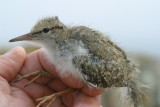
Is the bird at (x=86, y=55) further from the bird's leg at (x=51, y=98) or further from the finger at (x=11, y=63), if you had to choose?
the finger at (x=11, y=63)

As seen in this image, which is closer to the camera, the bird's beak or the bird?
the bird

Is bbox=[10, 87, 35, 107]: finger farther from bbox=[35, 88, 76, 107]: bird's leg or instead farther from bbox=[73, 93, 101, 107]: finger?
bbox=[73, 93, 101, 107]: finger

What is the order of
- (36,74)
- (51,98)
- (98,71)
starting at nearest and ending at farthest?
(98,71) → (51,98) → (36,74)

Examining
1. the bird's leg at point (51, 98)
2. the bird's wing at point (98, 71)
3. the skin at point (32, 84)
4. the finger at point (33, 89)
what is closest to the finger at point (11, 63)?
the skin at point (32, 84)

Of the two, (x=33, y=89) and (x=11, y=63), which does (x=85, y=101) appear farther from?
(x=11, y=63)

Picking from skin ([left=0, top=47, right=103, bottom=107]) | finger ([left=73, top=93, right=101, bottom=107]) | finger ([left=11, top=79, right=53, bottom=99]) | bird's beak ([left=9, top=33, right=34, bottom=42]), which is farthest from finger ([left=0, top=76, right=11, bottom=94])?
finger ([left=73, top=93, right=101, bottom=107])

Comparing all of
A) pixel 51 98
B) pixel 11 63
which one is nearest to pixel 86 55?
pixel 51 98
